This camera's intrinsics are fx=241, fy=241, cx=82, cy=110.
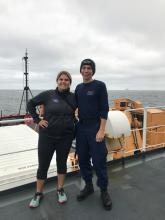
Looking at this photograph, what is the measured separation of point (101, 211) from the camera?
106 inches

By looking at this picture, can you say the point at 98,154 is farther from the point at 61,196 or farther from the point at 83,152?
the point at 61,196

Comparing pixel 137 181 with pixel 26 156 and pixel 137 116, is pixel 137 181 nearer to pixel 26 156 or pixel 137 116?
pixel 26 156

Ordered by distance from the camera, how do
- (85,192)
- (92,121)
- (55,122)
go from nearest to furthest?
1. (55,122)
2. (92,121)
3. (85,192)

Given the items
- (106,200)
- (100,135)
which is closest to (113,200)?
(106,200)

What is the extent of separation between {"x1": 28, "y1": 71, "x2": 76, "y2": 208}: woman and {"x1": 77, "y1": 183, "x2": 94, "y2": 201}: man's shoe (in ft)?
0.61

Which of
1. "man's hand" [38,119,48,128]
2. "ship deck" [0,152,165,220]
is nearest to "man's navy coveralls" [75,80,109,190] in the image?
"ship deck" [0,152,165,220]

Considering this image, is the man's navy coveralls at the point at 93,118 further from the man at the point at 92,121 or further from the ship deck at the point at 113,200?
the ship deck at the point at 113,200

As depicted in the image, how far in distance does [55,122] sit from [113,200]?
1.19 metres

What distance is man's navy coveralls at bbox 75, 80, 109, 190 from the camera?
9.05ft

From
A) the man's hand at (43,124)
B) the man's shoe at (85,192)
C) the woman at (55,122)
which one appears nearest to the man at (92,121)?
the man's shoe at (85,192)

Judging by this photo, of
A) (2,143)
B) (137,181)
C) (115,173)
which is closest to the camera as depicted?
(137,181)

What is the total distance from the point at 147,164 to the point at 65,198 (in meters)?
1.74

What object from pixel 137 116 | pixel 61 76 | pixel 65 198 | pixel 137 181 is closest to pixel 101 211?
pixel 65 198

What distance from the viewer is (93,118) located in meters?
2.83
